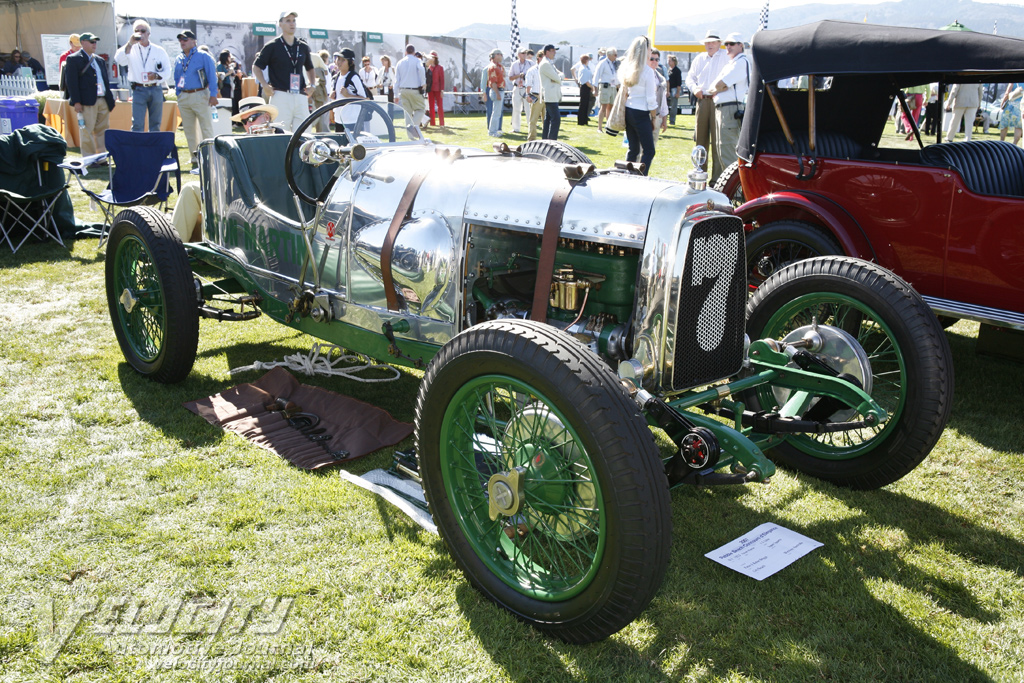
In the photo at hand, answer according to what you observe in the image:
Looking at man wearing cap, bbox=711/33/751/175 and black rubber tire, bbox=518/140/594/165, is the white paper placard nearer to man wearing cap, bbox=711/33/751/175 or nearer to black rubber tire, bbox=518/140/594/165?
black rubber tire, bbox=518/140/594/165

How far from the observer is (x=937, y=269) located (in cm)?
458

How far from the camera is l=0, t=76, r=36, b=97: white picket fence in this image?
53.4 feet

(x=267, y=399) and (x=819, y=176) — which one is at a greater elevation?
(x=819, y=176)

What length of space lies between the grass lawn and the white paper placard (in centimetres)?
5

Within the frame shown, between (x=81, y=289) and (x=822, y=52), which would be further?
(x=81, y=289)

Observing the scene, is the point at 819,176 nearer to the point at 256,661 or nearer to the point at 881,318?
the point at 881,318

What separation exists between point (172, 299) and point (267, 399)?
2.39 ft

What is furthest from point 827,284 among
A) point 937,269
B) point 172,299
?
point 172,299

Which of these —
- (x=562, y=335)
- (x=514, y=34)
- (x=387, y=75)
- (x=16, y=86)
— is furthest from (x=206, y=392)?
(x=514, y=34)

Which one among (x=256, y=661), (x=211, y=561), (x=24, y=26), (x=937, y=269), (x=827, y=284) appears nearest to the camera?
(x=256, y=661)

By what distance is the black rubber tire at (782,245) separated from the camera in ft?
15.6

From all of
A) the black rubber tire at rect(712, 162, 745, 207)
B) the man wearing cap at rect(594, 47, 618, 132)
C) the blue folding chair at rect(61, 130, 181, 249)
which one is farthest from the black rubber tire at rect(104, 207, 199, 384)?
the man wearing cap at rect(594, 47, 618, 132)

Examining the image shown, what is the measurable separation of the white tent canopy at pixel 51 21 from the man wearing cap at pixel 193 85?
21.0ft

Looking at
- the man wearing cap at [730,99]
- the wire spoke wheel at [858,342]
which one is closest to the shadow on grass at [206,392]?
the wire spoke wheel at [858,342]
